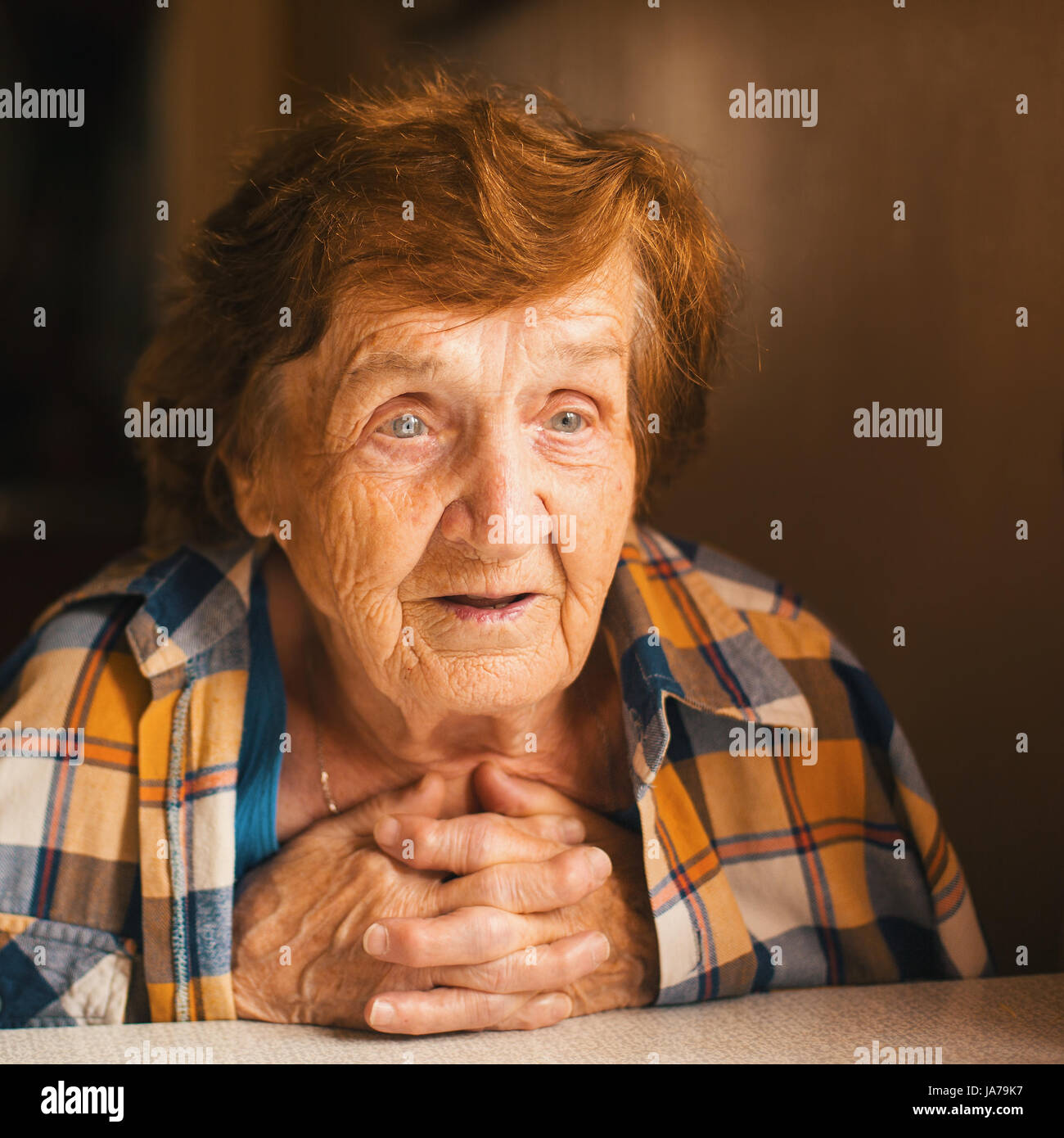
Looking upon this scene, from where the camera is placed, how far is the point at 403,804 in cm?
132

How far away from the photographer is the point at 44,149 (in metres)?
1.54

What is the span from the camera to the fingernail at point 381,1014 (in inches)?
45.9

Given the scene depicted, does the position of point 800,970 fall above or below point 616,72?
below

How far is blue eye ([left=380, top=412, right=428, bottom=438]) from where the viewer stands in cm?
118

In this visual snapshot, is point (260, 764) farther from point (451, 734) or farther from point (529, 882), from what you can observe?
point (529, 882)

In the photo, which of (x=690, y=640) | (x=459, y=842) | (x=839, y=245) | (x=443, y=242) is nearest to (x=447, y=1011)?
(x=459, y=842)

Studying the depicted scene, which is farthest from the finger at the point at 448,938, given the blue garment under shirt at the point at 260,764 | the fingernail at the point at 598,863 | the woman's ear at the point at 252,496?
the woman's ear at the point at 252,496

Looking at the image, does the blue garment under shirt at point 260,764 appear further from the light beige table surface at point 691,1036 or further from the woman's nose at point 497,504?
the woman's nose at point 497,504

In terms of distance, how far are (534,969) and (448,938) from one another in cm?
10

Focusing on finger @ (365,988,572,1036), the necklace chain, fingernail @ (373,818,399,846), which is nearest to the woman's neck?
the necklace chain

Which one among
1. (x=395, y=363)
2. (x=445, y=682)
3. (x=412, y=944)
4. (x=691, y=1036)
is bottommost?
(x=691, y=1036)

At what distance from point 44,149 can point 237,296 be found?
0.48m
